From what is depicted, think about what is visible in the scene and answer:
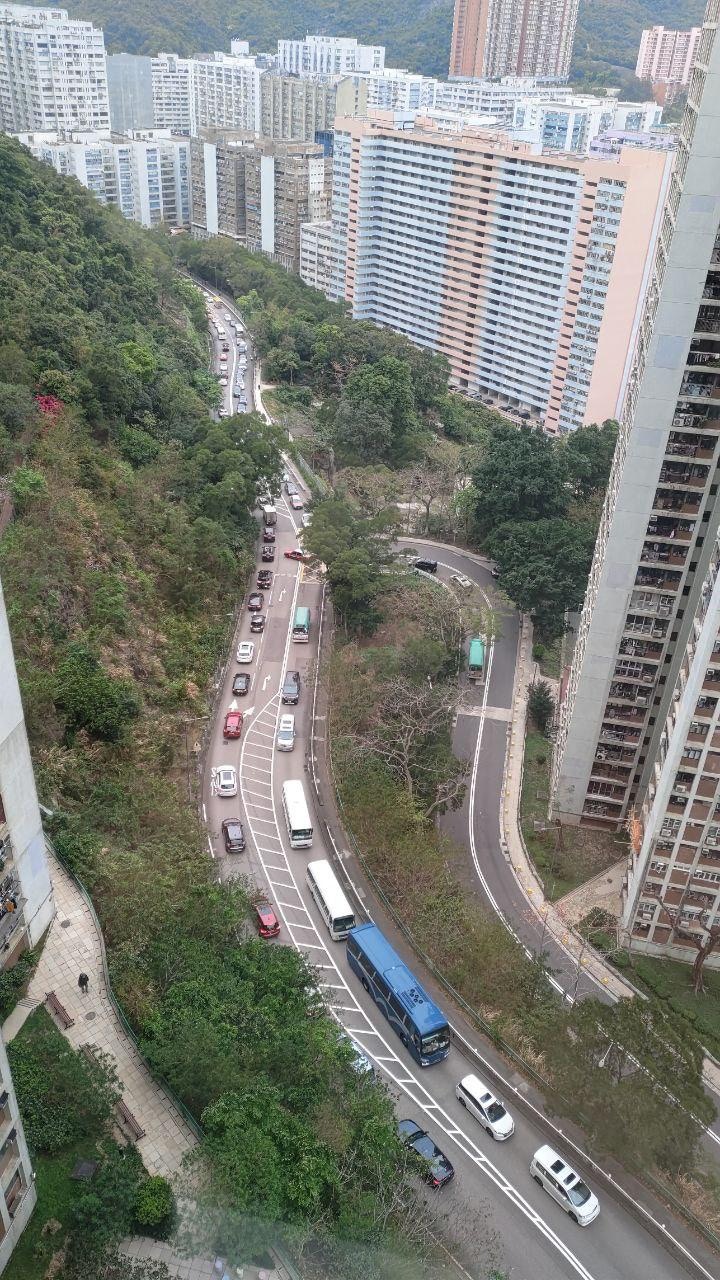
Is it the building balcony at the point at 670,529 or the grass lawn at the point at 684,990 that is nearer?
the grass lawn at the point at 684,990

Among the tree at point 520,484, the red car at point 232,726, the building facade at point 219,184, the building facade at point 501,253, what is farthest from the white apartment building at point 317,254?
the red car at point 232,726

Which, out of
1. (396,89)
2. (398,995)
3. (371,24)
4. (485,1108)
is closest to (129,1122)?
(398,995)

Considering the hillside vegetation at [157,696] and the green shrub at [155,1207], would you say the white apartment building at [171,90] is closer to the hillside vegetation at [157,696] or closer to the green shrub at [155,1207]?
the hillside vegetation at [157,696]

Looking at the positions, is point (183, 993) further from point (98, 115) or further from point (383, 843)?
point (98, 115)

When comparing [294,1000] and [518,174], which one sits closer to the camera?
[294,1000]

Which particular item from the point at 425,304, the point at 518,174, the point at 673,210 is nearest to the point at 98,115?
the point at 425,304

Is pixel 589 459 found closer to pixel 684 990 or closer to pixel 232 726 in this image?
pixel 232 726
